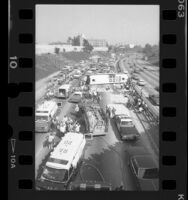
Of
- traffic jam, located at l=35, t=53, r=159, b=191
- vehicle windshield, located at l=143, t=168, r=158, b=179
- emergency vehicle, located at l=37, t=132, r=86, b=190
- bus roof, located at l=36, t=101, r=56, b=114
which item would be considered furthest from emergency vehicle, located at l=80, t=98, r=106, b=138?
vehicle windshield, located at l=143, t=168, r=158, b=179

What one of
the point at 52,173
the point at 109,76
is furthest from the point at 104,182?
the point at 109,76

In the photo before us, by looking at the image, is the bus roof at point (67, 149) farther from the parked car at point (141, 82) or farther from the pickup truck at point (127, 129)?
the parked car at point (141, 82)

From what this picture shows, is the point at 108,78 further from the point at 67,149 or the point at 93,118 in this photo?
the point at 67,149

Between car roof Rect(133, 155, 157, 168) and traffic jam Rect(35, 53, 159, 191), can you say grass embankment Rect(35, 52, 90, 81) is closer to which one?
traffic jam Rect(35, 53, 159, 191)

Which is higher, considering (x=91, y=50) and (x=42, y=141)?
(x=91, y=50)

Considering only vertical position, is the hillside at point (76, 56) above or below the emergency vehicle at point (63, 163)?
above

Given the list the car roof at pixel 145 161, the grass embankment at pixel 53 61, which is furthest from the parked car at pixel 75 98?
the car roof at pixel 145 161
